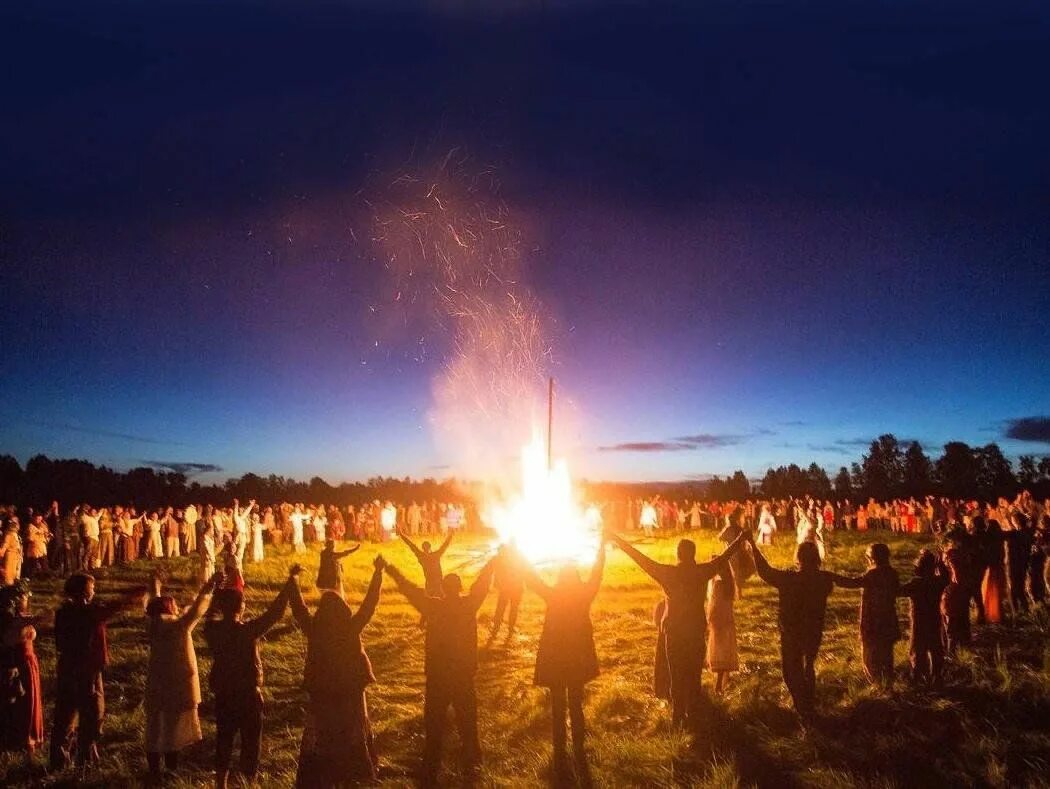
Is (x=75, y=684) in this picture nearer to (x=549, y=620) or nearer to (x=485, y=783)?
(x=485, y=783)

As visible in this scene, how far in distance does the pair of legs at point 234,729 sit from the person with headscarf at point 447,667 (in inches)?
60.0

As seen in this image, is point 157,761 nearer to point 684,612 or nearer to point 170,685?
point 170,685

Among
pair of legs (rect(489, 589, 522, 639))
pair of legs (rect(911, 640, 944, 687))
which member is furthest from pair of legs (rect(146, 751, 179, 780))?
pair of legs (rect(911, 640, 944, 687))

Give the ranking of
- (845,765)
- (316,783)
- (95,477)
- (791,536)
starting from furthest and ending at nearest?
(95,477), (791,536), (845,765), (316,783)

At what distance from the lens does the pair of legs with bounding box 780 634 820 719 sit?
7.67m

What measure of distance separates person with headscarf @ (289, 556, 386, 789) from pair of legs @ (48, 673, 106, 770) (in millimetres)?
2449

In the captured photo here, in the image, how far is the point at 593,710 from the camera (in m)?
8.98

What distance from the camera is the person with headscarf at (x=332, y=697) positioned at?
240 inches

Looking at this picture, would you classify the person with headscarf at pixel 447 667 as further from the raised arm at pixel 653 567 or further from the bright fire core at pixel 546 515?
the bright fire core at pixel 546 515

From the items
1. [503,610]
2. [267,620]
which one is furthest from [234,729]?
[503,610]

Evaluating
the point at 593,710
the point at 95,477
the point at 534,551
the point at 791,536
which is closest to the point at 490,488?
the point at 534,551

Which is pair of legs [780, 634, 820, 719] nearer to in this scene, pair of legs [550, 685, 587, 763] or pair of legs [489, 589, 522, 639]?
pair of legs [550, 685, 587, 763]

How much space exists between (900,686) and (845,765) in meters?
1.97

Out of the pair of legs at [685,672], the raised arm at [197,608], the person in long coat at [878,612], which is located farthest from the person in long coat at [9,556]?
the person in long coat at [878,612]
